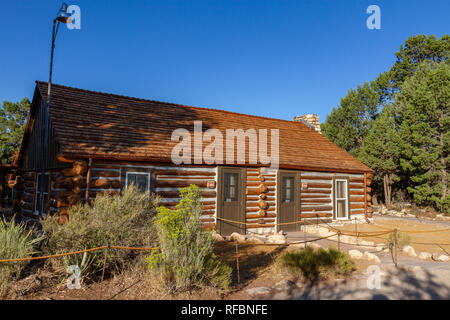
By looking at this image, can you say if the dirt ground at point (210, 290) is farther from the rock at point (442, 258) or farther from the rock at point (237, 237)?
the rock at point (237, 237)

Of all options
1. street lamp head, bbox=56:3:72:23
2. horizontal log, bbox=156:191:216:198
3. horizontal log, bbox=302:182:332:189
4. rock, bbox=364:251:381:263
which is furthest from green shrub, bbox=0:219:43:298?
horizontal log, bbox=302:182:332:189

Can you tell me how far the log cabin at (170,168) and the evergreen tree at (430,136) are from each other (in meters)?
6.39

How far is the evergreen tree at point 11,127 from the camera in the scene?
25.3 m

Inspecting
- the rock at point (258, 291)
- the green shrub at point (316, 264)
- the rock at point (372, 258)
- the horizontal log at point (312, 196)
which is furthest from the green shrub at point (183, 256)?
the horizontal log at point (312, 196)

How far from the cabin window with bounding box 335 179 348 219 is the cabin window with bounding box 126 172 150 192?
911 centimetres

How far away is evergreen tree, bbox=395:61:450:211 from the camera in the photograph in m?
18.7

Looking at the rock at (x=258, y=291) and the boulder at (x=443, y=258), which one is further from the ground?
the boulder at (x=443, y=258)

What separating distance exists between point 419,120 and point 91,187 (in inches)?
776

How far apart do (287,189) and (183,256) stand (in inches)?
333

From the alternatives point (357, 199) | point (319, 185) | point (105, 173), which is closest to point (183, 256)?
point (105, 173)

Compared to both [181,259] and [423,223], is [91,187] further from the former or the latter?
[423,223]

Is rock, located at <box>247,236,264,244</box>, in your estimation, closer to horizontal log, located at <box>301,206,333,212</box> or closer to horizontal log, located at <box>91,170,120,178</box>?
horizontal log, located at <box>301,206,333,212</box>

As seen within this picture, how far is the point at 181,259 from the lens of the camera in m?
5.29
